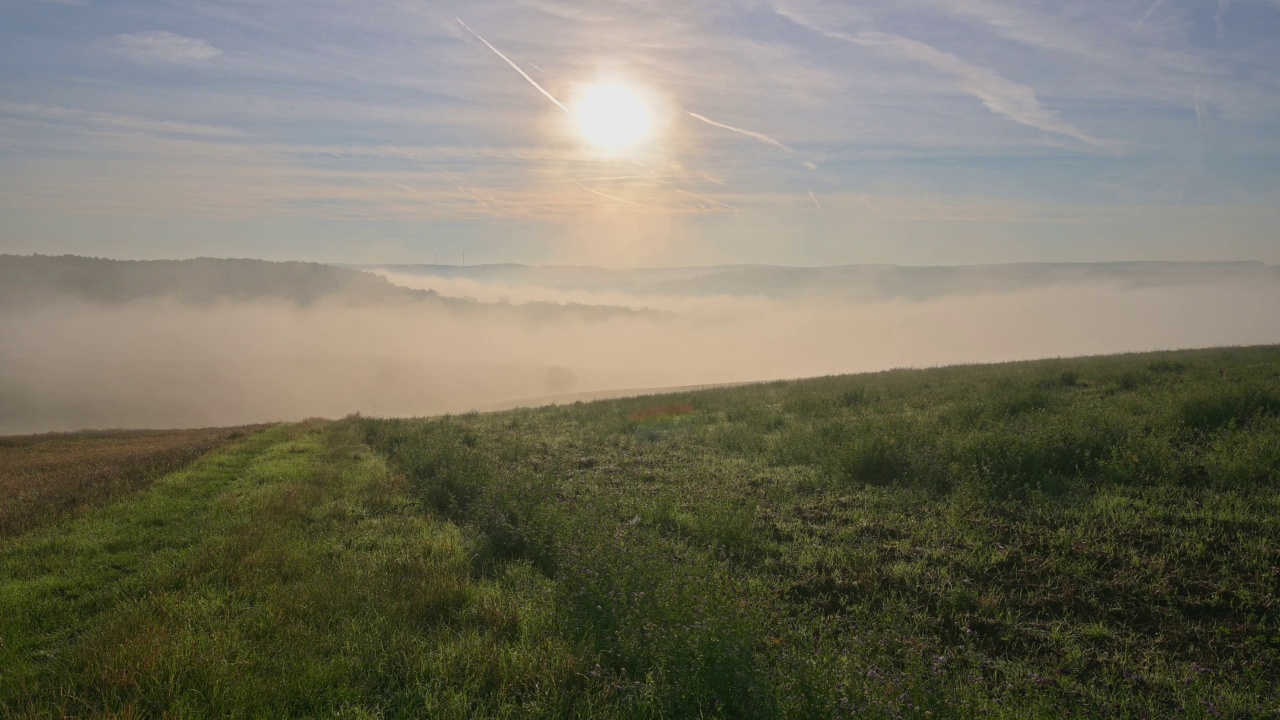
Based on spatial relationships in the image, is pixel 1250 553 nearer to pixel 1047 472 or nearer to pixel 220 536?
pixel 1047 472

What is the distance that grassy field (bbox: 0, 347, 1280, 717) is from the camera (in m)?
4.81

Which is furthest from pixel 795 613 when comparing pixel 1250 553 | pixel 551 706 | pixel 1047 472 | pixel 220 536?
pixel 220 536

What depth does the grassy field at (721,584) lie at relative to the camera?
4809 mm

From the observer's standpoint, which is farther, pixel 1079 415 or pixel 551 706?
pixel 1079 415

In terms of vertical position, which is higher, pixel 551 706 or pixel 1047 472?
pixel 1047 472

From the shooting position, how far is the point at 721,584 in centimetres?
645

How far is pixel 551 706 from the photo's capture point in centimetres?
479

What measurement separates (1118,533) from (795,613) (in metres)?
4.04

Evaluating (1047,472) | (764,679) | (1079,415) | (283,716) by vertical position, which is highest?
(1079,415)

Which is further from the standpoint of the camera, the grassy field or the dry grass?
the dry grass

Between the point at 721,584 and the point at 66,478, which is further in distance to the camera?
the point at 66,478

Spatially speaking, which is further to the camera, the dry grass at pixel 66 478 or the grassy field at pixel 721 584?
the dry grass at pixel 66 478

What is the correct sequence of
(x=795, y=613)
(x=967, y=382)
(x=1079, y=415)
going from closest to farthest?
(x=795, y=613), (x=1079, y=415), (x=967, y=382)

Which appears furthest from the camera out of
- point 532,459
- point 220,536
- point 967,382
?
point 967,382
